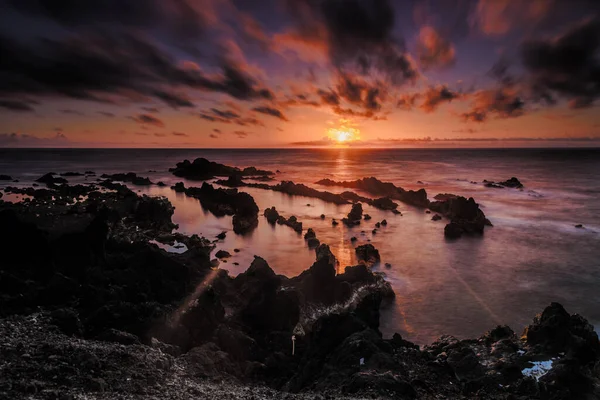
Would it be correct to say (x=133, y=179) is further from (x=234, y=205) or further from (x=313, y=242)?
(x=313, y=242)

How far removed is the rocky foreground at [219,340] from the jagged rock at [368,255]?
22.8 feet

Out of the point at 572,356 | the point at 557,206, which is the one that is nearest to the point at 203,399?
the point at 572,356

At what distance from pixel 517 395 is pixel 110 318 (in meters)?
14.0

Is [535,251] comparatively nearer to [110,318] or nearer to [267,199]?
[110,318]

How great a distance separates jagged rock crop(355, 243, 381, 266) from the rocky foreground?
6.96m

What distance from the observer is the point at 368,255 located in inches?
1144

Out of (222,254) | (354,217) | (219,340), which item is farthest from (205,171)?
(219,340)

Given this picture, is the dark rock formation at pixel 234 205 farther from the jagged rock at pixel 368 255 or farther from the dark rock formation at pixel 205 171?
the dark rock formation at pixel 205 171

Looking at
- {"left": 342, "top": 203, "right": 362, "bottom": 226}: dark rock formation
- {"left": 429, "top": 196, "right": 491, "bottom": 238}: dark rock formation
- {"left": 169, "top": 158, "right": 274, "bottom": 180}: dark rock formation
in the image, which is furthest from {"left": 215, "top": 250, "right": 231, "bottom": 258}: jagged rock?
{"left": 169, "top": 158, "right": 274, "bottom": 180}: dark rock formation

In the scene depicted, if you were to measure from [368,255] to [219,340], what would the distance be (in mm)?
17670

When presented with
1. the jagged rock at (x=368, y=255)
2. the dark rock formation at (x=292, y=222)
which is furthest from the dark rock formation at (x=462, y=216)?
the dark rock formation at (x=292, y=222)

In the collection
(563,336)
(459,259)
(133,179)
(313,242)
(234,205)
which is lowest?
(459,259)

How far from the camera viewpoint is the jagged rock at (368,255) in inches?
1129

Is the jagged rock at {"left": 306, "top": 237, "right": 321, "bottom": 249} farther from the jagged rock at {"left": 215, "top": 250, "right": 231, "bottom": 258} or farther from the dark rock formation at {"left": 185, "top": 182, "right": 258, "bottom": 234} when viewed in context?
the dark rock formation at {"left": 185, "top": 182, "right": 258, "bottom": 234}
